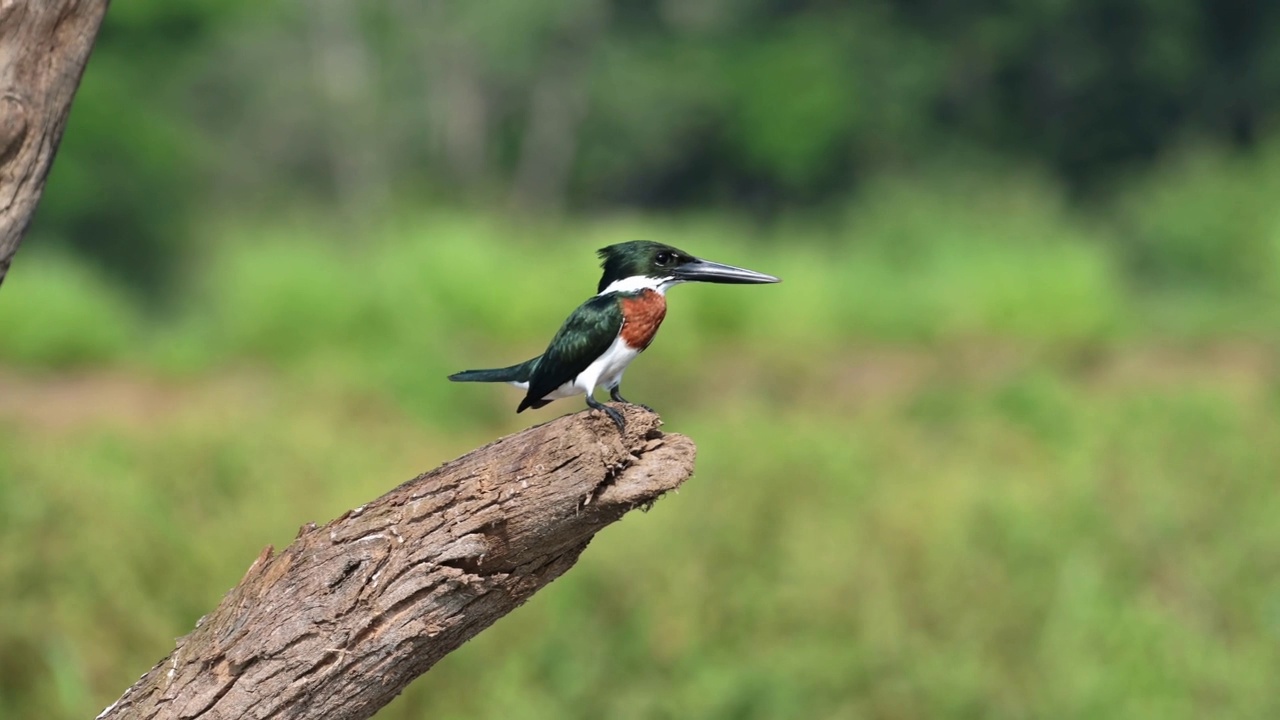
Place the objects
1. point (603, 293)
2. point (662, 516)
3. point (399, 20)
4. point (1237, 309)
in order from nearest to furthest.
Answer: point (603, 293) < point (662, 516) < point (1237, 309) < point (399, 20)

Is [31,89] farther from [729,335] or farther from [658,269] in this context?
[729,335]

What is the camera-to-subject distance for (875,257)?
14383mm

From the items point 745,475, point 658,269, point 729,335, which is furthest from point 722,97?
point 658,269

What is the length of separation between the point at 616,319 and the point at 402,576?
17.6 inches

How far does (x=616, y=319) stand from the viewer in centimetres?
212

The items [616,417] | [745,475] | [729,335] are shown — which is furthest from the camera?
[729,335]

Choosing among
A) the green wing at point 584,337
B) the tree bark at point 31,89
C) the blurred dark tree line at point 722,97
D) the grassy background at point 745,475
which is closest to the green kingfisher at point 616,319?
the green wing at point 584,337

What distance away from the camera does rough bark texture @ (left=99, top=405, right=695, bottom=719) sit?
2127 millimetres

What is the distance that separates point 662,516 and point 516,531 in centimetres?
376

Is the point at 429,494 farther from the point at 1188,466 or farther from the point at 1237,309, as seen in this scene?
the point at 1237,309

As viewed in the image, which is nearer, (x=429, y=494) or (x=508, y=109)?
(x=429, y=494)

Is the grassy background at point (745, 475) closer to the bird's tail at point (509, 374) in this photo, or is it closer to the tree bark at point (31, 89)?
the bird's tail at point (509, 374)

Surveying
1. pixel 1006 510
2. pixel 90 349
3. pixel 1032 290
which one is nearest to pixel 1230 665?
pixel 1006 510

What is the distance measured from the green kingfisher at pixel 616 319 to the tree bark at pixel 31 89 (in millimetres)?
622
